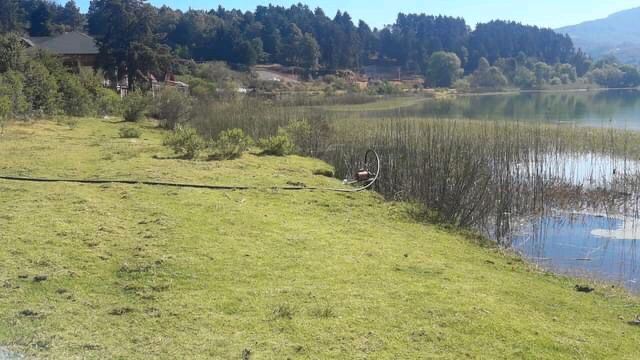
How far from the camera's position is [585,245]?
881 centimetres

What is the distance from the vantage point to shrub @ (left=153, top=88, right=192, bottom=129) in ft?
62.5

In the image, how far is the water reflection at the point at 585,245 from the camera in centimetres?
753

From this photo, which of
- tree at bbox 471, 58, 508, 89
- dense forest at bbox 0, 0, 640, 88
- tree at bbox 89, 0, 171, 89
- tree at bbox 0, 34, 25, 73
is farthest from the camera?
tree at bbox 471, 58, 508, 89

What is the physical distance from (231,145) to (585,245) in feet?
21.2

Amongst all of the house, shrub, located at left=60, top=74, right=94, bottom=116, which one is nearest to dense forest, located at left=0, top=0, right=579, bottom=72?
the house

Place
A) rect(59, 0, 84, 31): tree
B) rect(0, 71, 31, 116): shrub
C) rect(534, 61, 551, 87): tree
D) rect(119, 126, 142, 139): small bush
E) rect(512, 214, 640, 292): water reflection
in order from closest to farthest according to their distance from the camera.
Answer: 1. rect(512, 214, 640, 292): water reflection
2. rect(119, 126, 142, 139): small bush
3. rect(0, 71, 31, 116): shrub
4. rect(59, 0, 84, 31): tree
5. rect(534, 61, 551, 87): tree

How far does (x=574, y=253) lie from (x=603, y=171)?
667 cm

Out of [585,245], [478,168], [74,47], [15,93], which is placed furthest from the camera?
[74,47]

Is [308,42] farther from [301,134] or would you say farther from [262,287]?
[262,287]

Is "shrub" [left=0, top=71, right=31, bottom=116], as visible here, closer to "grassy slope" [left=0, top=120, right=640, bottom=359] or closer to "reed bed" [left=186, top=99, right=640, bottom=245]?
"reed bed" [left=186, top=99, right=640, bottom=245]

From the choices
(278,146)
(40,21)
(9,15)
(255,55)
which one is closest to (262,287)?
(278,146)

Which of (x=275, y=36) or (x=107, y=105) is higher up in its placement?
(x=275, y=36)

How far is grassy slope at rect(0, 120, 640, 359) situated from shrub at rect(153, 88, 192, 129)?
38.4 ft

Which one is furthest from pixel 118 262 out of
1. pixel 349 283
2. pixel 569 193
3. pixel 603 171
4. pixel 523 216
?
pixel 603 171
